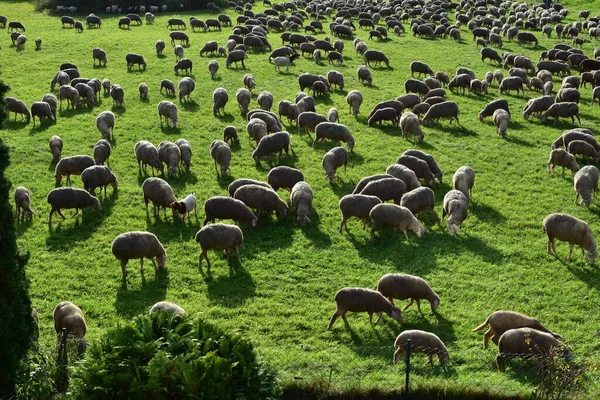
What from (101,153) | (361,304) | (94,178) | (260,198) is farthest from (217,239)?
(101,153)

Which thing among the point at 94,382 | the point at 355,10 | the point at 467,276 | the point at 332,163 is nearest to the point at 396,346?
the point at 467,276

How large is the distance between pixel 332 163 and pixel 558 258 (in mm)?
8677

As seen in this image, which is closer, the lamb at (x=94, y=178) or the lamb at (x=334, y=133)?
the lamb at (x=94, y=178)

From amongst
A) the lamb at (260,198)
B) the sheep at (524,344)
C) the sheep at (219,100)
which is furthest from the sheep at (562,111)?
the sheep at (524,344)

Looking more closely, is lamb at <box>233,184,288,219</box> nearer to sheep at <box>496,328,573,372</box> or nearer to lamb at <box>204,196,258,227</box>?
lamb at <box>204,196,258,227</box>

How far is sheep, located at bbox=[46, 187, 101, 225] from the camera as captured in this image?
64.4 feet

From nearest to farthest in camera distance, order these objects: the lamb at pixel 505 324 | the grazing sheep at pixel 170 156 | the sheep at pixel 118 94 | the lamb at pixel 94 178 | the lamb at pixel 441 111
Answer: the lamb at pixel 505 324 → the lamb at pixel 94 178 → the grazing sheep at pixel 170 156 → the lamb at pixel 441 111 → the sheep at pixel 118 94

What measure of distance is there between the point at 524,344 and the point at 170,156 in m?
14.7

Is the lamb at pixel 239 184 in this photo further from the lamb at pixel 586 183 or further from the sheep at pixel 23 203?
the lamb at pixel 586 183

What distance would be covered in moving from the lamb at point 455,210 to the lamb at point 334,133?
7.13 metres

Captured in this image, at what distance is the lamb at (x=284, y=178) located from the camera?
22000mm

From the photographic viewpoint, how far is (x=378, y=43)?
171 ft

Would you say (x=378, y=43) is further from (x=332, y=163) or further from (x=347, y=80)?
(x=332, y=163)

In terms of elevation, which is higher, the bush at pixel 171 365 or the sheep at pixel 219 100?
the bush at pixel 171 365
